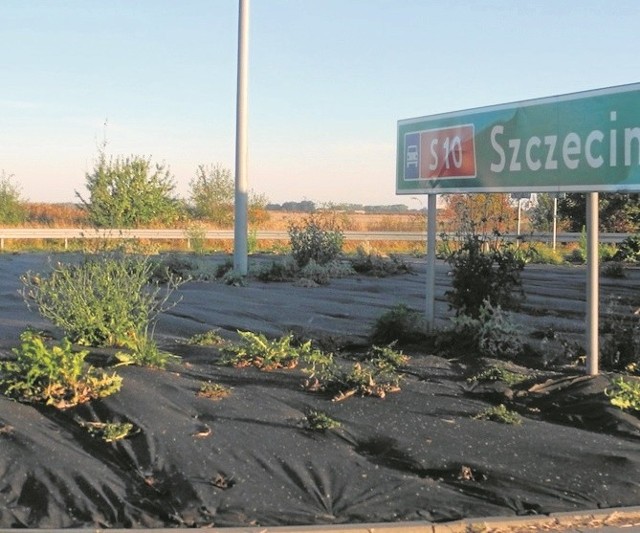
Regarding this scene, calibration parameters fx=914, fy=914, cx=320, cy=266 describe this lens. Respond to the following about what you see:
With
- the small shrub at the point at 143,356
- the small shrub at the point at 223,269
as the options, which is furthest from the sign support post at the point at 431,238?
the small shrub at the point at 223,269

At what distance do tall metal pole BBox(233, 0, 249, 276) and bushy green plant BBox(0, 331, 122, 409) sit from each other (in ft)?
38.6

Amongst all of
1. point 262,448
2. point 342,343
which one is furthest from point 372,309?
point 262,448

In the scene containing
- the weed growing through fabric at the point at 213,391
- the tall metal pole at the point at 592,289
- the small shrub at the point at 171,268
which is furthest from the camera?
the small shrub at the point at 171,268

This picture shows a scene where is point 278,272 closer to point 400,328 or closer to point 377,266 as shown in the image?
point 377,266

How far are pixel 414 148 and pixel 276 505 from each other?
5.43m

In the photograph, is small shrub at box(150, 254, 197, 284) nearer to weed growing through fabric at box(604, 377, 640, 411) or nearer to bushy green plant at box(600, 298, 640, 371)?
bushy green plant at box(600, 298, 640, 371)

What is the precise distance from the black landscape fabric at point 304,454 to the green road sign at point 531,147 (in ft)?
5.64

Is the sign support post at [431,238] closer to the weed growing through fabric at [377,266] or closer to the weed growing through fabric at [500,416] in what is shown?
the weed growing through fabric at [500,416]

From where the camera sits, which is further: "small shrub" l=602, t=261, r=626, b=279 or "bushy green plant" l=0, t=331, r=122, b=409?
"small shrub" l=602, t=261, r=626, b=279

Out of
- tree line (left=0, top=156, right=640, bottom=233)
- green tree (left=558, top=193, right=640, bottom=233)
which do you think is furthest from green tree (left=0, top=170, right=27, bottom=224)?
green tree (left=558, top=193, right=640, bottom=233)

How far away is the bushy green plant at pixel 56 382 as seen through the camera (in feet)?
21.0

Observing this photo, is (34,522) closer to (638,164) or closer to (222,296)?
(638,164)

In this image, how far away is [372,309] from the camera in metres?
13.4

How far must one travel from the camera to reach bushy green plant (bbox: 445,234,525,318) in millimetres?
9133
